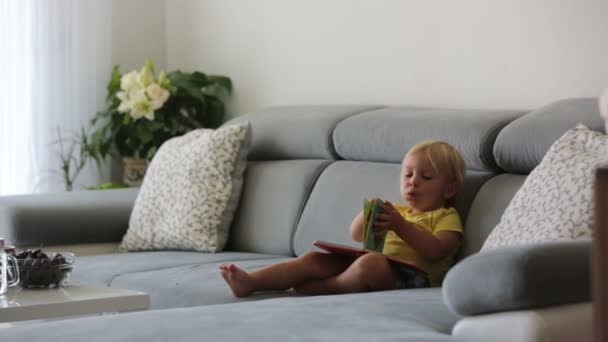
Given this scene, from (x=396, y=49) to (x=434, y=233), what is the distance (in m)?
1.15

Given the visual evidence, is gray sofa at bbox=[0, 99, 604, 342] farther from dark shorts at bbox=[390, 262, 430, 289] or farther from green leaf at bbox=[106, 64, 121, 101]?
green leaf at bbox=[106, 64, 121, 101]

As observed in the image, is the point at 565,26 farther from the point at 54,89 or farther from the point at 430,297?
the point at 54,89

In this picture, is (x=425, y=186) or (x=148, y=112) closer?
(x=425, y=186)

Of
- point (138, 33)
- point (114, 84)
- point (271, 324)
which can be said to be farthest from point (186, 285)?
point (138, 33)

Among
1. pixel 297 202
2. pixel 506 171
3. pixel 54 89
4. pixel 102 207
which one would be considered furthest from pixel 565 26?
pixel 54 89

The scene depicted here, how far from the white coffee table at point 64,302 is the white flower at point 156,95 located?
1.84 m

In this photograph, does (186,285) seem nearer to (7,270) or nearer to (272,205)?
(7,270)

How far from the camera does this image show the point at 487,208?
2.58 m

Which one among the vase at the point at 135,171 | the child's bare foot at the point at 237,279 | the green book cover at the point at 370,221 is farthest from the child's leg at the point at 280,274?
the vase at the point at 135,171

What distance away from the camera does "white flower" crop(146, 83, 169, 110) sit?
4.19 metres

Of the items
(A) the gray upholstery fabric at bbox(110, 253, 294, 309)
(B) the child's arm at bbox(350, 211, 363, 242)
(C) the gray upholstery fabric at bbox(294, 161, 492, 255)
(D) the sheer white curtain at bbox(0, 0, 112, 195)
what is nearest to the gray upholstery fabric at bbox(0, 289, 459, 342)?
(A) the gray upholstery fabric at bbox(110, 253, 294, 309)

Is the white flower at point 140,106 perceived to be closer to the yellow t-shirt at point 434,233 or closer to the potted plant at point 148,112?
the potted plant at point 148,112

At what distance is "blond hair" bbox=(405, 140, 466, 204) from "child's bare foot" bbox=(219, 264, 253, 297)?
0.57m

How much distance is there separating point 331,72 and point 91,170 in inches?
50.9
